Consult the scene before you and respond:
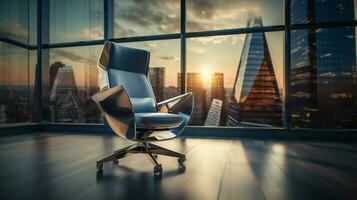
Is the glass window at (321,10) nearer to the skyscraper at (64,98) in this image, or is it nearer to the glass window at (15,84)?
Answer: the skyscraper at (64,98)

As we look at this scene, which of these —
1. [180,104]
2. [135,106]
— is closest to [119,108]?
[135,106]

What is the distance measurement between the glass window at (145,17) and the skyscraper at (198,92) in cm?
79

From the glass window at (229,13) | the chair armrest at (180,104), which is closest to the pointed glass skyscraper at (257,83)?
the glass window at (229,13)

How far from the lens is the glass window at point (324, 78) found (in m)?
3.19

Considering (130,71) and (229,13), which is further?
(229,13)

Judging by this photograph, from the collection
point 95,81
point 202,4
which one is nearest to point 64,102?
point 95,81

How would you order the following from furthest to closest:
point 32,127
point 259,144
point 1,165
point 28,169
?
point 32,127, point 259,144, point 1,165, point 28,169

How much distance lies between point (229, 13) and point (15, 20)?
3.77m

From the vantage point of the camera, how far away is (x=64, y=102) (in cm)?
429

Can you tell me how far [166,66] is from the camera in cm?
369

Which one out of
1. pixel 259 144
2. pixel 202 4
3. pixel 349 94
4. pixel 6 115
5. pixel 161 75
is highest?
pixel 202 4

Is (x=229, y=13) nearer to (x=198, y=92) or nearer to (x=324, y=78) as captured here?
(x=198, y=92)

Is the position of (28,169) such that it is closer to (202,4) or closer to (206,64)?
(206,64)

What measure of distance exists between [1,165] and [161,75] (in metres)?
2.39
